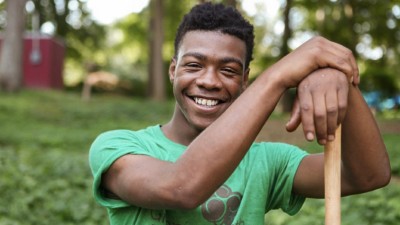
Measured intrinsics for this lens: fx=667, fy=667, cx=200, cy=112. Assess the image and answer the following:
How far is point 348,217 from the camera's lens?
20.7 ft

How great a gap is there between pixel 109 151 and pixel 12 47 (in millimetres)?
18032

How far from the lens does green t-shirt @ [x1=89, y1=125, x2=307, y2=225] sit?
221cm

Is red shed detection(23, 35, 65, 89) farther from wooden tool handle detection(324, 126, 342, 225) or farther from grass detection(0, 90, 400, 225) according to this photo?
wooden tool handle detection(324, 126, 342, 225)

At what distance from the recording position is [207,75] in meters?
2.28

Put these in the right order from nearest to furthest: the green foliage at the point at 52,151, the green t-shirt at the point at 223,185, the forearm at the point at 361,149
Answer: the forearm at the point at 361,149 < the green t-shirt at the point at 223,185 < the green foliage at the point at 52,151

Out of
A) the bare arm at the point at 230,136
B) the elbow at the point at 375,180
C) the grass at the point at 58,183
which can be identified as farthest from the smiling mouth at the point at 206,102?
the grass at the point at 58,183

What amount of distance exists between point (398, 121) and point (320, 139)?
15949 mm

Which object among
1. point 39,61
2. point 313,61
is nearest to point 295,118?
point 313,61

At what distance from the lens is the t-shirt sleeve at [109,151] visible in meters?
2.15

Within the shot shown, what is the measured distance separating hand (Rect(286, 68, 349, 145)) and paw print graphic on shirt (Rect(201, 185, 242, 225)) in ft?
1.50

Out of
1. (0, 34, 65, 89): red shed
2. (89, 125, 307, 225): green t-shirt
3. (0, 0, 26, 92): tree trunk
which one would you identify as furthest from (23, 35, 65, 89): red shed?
(89, 125, 307, 225): green t-shirt

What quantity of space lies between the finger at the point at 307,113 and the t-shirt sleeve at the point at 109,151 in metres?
0.56

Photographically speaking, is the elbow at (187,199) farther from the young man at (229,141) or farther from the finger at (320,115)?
the finger at (320,115)

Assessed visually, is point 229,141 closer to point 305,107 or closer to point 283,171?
point 305,107
